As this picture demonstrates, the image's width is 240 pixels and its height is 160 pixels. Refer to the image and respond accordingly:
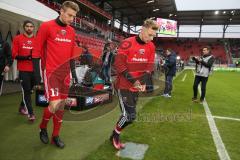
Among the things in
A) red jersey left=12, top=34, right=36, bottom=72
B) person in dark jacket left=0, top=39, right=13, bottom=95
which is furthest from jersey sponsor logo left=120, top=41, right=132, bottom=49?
person in dark jacket left=0, top=39, right=13, bottom=95

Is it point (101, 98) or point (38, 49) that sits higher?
point (38, 49)

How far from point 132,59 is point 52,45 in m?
1.26

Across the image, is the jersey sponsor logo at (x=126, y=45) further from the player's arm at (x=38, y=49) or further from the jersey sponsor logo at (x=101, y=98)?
the jersey sponsor logo at (x=101, y=98)

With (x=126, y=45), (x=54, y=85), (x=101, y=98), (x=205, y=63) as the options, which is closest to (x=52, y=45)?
(x=54, y=85)

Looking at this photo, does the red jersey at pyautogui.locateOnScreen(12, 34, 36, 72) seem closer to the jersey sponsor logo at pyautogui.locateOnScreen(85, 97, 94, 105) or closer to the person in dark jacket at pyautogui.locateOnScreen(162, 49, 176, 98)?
the jersey sponsor logo at pyautogui.locateOnScreen(85, 97, 94, 105)

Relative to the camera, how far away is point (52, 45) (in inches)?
165

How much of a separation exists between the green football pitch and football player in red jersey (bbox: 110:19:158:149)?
0.63m

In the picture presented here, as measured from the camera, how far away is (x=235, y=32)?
53.8 metres

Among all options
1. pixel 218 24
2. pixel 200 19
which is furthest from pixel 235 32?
pixel 200 19

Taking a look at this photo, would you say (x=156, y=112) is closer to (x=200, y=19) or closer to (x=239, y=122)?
(x=239, y=122)

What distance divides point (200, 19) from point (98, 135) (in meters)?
51.5

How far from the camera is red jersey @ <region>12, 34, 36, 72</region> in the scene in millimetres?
5938

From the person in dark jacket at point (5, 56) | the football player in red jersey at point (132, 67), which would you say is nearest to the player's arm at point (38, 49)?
the football player in red jersey at point (132, 67)

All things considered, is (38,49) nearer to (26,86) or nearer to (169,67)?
(26,86)
